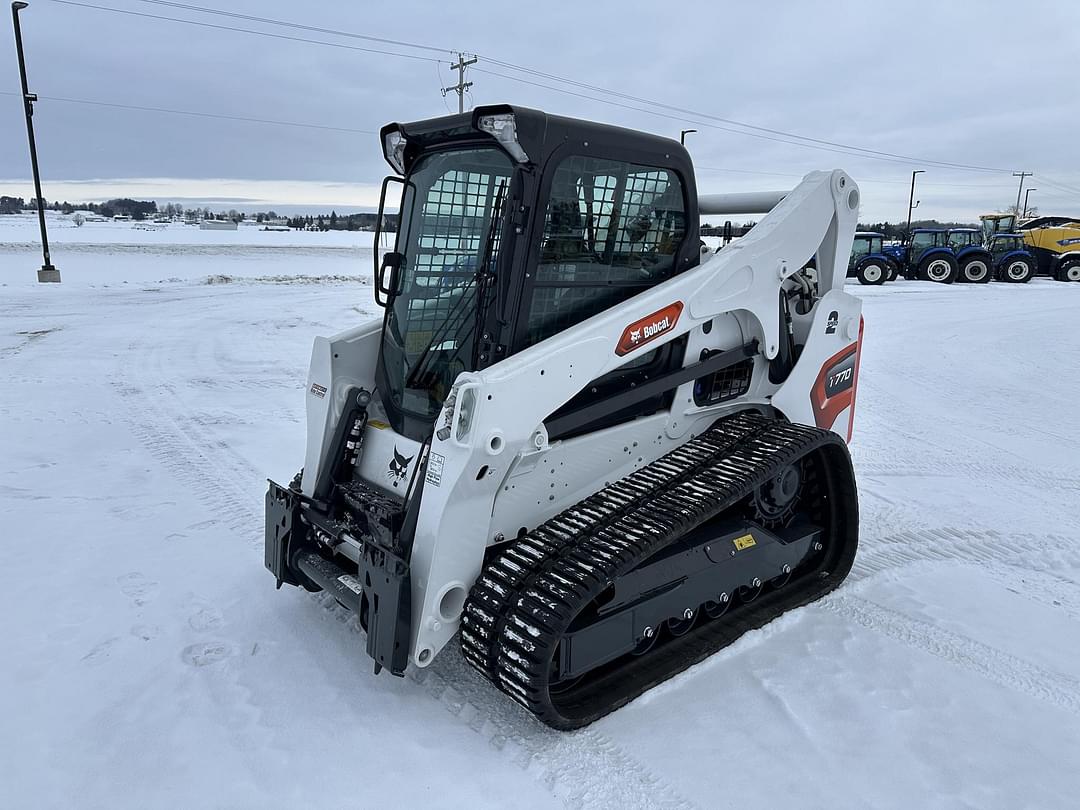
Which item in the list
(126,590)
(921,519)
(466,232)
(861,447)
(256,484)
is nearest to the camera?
(466,232)

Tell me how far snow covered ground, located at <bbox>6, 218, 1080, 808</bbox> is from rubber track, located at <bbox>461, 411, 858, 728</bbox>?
168 millimetres

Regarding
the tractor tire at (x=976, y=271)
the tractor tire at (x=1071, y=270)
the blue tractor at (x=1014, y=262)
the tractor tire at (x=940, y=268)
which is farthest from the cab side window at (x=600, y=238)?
the tractor tire at (x=1071, y=270)

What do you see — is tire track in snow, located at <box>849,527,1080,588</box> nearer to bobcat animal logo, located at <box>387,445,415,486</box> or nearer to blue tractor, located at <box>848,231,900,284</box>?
bobcat animal logo, located at <box>387,445,415,486</box>

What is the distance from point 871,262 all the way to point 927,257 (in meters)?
2.84

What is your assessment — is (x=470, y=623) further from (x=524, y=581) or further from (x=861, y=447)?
(x=861, y=447)

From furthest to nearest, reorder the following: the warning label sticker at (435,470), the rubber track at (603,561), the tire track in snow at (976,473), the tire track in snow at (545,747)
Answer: the tire track in snow at (976,473) → the warning label sticker at (435,470) → the rubber track at (603,561) → the tire track in snow at (545,747)

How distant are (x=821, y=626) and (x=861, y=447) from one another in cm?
371

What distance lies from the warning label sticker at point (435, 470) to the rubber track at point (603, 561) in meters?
0.44

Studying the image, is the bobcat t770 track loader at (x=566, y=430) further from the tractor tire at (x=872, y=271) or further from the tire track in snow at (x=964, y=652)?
the tractor tire at (x=872, y=271)

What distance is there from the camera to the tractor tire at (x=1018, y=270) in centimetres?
2706

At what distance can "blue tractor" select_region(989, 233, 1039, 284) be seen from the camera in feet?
88.7

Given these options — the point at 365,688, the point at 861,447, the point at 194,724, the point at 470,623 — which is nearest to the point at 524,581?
the point at 470,623

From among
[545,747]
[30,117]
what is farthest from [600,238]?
[30,117]

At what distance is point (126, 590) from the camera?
4375 millimetres
